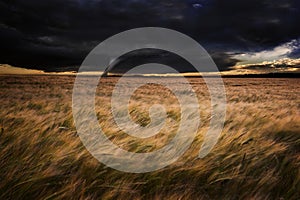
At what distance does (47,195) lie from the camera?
7.42ft

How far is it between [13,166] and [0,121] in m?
2.23

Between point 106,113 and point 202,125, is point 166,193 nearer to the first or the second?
point 202,125

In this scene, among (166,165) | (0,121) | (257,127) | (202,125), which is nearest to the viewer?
(166,165)

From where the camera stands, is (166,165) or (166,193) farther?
(166,165)

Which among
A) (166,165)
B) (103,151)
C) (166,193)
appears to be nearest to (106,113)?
(103,151)

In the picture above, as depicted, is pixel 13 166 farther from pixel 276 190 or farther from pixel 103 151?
pixel 276 190

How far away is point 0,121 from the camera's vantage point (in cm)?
463

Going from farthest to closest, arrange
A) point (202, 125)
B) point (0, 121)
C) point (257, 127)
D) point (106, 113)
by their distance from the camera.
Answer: point (106, 113) → point (0, 121) → point (202, 125) → point (257, 127)

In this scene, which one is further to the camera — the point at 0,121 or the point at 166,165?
the point at 0,121

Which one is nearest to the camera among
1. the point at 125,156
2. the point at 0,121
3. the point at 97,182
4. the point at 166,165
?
the point at 97,182

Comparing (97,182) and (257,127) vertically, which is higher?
(257,127)

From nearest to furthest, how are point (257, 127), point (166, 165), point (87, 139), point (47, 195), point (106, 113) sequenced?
1. point (47, 195)
2. point (166, 165)
3. point (87, 139)
4. point (257, 127)
5. point (106, 113)

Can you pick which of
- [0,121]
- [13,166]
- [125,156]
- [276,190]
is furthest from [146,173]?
[0,121]

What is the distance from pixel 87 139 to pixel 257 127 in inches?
91.5
